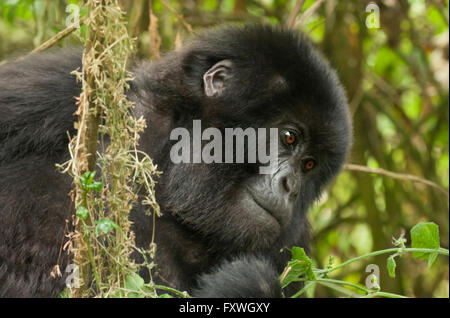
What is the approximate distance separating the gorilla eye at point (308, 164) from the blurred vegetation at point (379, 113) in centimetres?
182

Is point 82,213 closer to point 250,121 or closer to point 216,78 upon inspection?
point 250,121

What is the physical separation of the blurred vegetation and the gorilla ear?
5.13ft

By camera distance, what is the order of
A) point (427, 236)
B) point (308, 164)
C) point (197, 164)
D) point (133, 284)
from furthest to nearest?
1. point (308, 164)
2. point (197, 164)
3. point (427, 236)
4. point (133, 284)

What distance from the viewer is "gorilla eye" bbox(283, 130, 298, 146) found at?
11.1 feet

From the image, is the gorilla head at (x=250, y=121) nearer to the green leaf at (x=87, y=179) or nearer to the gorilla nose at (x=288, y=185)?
the gorilla nose at (x=288, y=185)

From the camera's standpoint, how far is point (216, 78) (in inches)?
135

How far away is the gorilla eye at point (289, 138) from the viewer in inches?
133

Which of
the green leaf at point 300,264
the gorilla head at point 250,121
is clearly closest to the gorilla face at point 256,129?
the gorilla head at point 250,121

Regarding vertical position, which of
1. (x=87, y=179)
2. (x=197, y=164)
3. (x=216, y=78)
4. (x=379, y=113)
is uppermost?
(x=379, y=113)

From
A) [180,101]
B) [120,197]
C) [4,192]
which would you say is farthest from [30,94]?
[120,197]

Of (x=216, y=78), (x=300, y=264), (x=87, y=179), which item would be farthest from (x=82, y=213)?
(x=216, y=78)

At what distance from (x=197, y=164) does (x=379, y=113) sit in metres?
3.30

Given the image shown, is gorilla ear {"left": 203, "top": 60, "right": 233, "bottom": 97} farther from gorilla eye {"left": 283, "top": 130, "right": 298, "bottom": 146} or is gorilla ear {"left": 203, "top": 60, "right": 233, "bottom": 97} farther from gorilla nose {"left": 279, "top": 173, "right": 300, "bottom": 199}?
gorilla nose {"left": 279, "top": 173, "right": 300, "bottom": 199}
